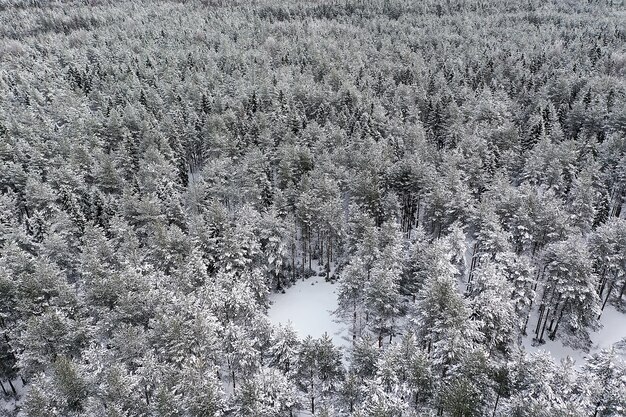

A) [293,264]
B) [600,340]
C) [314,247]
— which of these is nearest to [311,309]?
[293,264]

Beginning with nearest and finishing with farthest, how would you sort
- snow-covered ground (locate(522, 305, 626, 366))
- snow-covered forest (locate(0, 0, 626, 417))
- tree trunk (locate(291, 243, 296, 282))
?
snow-covered forest (locate(0, 0, 626, 417)) → snow-covered ground (locate(522, 305, 626, 366)) → tree trunk (locate(291, 243, 296, 282))

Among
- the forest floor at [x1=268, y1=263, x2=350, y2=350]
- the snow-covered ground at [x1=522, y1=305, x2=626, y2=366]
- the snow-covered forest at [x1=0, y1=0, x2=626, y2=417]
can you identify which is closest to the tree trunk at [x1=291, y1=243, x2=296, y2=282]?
the snow-covered forest at [x1=0, y1=0, x2=626, y2=417]

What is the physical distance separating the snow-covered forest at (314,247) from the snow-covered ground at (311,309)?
0.37 m

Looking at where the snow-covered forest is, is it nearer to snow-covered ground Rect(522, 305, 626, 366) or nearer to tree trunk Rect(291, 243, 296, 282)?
snow-covered ground Rect(522, 305, 626, 366)

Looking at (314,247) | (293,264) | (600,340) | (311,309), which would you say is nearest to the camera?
(600,340)

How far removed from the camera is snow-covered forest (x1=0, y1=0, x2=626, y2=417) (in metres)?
38.0

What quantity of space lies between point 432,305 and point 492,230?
1584cm

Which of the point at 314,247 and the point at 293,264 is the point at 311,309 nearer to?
the point at 293,264

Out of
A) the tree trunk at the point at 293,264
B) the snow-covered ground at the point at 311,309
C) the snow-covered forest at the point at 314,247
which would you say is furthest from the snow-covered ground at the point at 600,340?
the tree trunk at the point at 293,264

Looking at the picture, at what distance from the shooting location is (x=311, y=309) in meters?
61.2

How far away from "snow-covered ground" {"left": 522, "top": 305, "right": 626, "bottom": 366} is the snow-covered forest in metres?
0.26

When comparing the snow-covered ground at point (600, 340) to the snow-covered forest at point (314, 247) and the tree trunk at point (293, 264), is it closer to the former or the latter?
the snow-covered forest at point (314, 247)

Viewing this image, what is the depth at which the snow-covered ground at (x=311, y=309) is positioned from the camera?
188 feet

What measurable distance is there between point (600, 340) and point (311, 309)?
36813 mm
